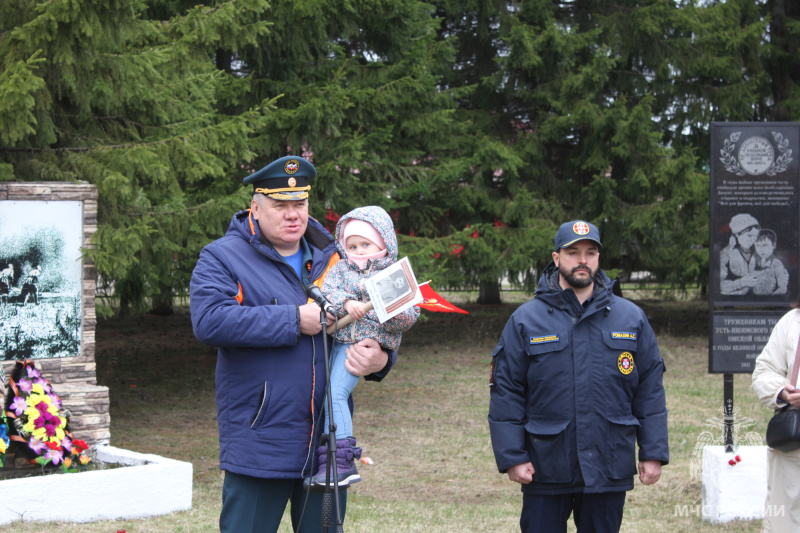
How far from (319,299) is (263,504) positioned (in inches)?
35.4

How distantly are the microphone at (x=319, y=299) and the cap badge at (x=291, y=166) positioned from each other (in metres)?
0.49

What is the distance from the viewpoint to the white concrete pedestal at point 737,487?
5934mm

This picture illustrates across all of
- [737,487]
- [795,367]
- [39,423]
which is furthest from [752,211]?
[39,423]

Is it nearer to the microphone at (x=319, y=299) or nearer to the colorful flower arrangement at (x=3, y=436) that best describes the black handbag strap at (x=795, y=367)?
the microphone at (x=319, y=299)

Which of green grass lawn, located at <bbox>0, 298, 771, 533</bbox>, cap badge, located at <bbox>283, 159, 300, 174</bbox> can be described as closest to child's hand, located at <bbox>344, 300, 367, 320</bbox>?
cap badge, located at <bbox>283, 159, 300, 174</bbox>

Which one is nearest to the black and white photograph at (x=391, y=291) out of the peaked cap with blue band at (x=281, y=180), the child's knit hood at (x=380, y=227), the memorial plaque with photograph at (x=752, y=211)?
the child's knit hood at (x=380, y=227)

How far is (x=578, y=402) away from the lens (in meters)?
3.74

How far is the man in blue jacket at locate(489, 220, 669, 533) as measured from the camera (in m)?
3.72

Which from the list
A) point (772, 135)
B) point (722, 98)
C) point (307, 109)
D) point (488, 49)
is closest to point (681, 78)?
point (722, 98)

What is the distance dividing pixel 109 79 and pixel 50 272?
77.2 inches

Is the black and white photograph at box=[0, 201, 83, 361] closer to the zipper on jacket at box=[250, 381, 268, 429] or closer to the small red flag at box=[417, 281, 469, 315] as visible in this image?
the zipper on jacket at box=[250, 381, 268, 429]

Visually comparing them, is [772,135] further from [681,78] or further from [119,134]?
[681,78]

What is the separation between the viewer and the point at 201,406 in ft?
34.9

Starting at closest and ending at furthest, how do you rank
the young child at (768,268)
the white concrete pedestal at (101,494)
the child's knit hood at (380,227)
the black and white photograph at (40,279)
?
the child's knit hood at (380,227) < the white concrete pedestal at (101,494) < the black and white photograph at (40,279) < the young child at (768,268)
